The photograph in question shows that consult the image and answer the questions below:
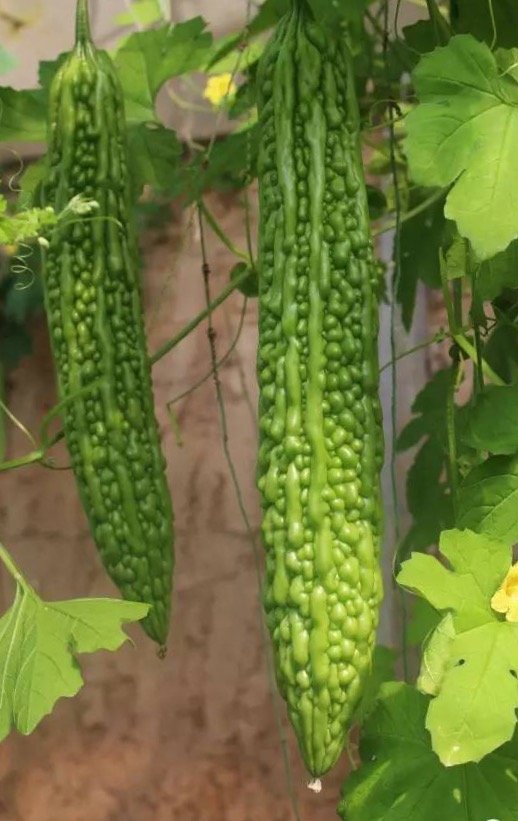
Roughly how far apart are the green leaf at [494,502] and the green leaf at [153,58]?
0.54 metres

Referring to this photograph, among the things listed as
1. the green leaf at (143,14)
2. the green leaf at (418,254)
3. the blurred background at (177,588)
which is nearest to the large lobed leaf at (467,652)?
the green leaf at (418,254)

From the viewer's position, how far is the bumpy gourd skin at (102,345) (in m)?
0.93

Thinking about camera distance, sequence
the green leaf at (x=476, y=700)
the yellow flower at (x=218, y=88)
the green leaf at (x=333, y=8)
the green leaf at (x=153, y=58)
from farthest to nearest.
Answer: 1. the yellow flower at (x=218, y=88)
2. the green leaf at (x=153, y=58)
3. the green leaf at (x=333, y=8)
4. the green leaf at (x=476, y=700)

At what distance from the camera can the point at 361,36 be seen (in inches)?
44.3

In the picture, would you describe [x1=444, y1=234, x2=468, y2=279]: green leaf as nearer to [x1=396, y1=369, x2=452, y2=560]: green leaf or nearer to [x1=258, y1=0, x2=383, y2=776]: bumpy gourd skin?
[x1=258, y1=0, x2=383, y2=776]: bumpy gourd skin

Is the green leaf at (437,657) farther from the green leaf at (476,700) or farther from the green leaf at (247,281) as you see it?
the green leaf at (247,281)

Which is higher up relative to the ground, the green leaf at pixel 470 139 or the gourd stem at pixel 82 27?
the gourd stem at pixel 82 27

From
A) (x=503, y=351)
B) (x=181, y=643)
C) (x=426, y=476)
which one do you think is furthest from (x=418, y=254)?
(x=181, y=643)

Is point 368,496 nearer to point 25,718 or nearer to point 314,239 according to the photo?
point 314,239

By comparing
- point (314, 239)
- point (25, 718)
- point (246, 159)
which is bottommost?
point (25, 718)

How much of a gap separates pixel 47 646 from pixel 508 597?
371 millimetres

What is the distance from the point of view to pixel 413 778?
0.83m

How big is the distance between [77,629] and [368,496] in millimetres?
264

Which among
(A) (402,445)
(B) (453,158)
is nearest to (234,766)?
(A) (402,445)
